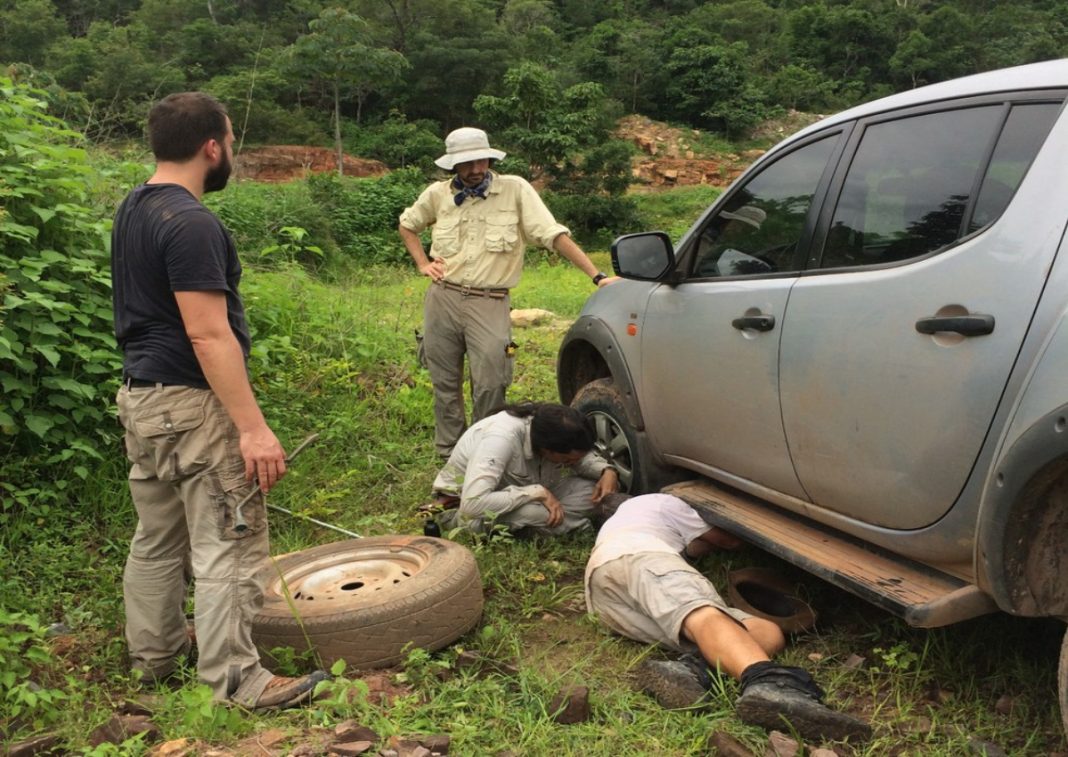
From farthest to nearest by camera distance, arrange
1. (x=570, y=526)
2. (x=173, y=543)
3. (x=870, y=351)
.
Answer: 1. (x=570, y=526)
2. (x=173, y=543)
3. (x=870, y=351)

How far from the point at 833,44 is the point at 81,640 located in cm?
5012

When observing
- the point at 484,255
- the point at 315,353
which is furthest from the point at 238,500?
the point at 315,353

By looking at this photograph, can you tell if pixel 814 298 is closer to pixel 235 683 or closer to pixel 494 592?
pixel 494 592

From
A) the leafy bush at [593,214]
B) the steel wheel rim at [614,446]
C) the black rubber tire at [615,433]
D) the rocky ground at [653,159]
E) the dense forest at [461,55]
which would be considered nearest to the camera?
the black rubber tire at [615,433]

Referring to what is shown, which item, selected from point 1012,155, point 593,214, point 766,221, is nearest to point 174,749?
point 766,221

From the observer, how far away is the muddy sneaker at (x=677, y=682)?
270cm

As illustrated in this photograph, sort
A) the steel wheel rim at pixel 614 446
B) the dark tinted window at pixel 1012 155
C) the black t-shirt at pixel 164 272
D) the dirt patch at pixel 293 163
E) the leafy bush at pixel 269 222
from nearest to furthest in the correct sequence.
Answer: the dark tinted window at pixel 1012 155 → the black t-shirt at pixel 164 272 → the steel wheel rim at pixel 614 446 → the leafy bush at pixel 269 222 → the dirt patch at pixel 293 163

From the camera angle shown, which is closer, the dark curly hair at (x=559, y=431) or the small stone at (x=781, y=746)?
the small stone at (x=781, y=746)

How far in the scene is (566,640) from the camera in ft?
11.0

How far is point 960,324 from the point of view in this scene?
2.22 m

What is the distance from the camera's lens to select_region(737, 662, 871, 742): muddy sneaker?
7.97 feet

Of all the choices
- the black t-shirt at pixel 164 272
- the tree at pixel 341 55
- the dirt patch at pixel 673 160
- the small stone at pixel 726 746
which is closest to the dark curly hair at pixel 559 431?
the black t-shirt at pixel 164 272

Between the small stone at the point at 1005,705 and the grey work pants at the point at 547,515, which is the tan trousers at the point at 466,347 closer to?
the grey work pants at the point at 547,515

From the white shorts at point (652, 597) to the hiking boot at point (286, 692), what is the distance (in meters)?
1.05
